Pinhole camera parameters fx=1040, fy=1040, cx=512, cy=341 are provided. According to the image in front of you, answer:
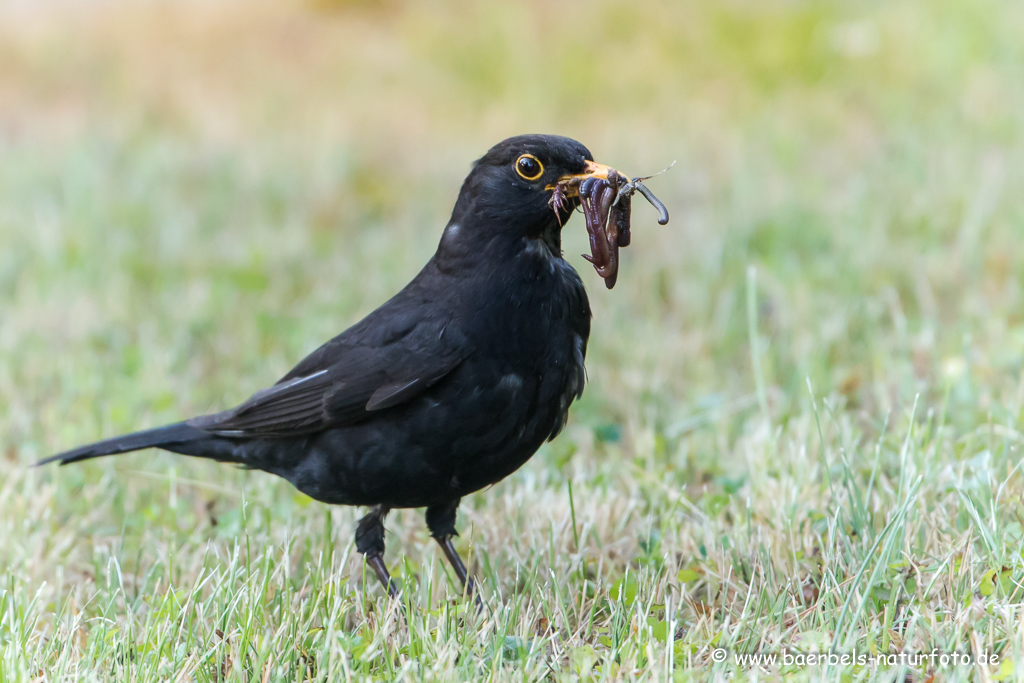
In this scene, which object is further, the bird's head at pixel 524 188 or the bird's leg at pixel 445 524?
the bird's leg at pixel 445 524

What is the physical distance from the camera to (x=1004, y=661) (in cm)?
216

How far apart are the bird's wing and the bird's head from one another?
13.2 inches

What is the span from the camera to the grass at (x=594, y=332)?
2.56 meters

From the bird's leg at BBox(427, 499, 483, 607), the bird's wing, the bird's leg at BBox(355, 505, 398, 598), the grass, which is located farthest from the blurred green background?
the bird's leg at BBox(355, 505, 398, 598)

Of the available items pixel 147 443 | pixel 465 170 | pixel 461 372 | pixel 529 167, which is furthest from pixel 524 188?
pixel 465 170

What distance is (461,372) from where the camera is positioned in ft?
9.18

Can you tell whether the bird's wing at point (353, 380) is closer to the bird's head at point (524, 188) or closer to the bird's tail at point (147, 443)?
the bird's tail at point (147, 443)

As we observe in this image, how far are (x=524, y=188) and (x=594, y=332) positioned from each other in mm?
2392

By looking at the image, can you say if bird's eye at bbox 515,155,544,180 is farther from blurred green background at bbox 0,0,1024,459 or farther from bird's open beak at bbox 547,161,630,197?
blurred green background at bbox 0,0,1024,459

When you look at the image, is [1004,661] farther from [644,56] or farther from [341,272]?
[644,56]

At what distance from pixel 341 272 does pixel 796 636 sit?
407 cm

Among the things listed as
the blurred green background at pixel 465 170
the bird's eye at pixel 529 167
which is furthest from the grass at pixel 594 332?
the bird's eye at pixel 529 167

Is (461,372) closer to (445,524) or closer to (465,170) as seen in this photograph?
(445,524)

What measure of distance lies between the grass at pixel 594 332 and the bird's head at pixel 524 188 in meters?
0.89
